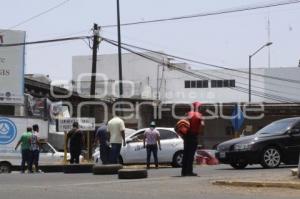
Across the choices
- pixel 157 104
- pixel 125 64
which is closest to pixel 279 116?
pixel 157 104

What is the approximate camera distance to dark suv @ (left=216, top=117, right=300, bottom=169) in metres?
18.2

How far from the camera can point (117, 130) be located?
1897 cm

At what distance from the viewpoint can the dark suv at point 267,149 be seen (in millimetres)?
18172

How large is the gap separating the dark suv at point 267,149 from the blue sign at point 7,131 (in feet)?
42.1

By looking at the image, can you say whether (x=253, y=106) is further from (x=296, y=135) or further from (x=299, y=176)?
(x=299, y=176)

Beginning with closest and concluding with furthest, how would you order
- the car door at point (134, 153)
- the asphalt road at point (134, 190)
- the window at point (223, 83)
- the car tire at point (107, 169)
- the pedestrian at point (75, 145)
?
the asphalt road at point (134, 190), the car tire at point (107, 169), the pedestrian at point (75, 145), the car door at point (134, 153), the window at point (223, 83)

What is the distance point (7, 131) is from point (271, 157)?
14.4 metres

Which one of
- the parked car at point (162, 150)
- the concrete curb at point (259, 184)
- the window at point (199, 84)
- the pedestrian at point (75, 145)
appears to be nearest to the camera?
the concrete curb at point (259, 184)

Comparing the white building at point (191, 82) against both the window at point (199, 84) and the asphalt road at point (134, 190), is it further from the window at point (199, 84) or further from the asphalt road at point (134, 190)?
the asphalt road at point (134, 190)

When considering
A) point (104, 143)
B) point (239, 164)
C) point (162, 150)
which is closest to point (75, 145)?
point (104, 143)

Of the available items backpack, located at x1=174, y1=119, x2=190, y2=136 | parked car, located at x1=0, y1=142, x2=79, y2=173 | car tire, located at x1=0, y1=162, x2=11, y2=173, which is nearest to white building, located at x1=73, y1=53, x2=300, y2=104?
parked car, located at x1=0, y1=142, x2=79, y2=173

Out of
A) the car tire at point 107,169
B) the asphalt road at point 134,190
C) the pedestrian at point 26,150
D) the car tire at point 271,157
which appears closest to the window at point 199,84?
the pedestrian at point 26,150

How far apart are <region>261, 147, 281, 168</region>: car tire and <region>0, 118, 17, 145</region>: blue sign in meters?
13.9

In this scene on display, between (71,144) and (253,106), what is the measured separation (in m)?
34.5
